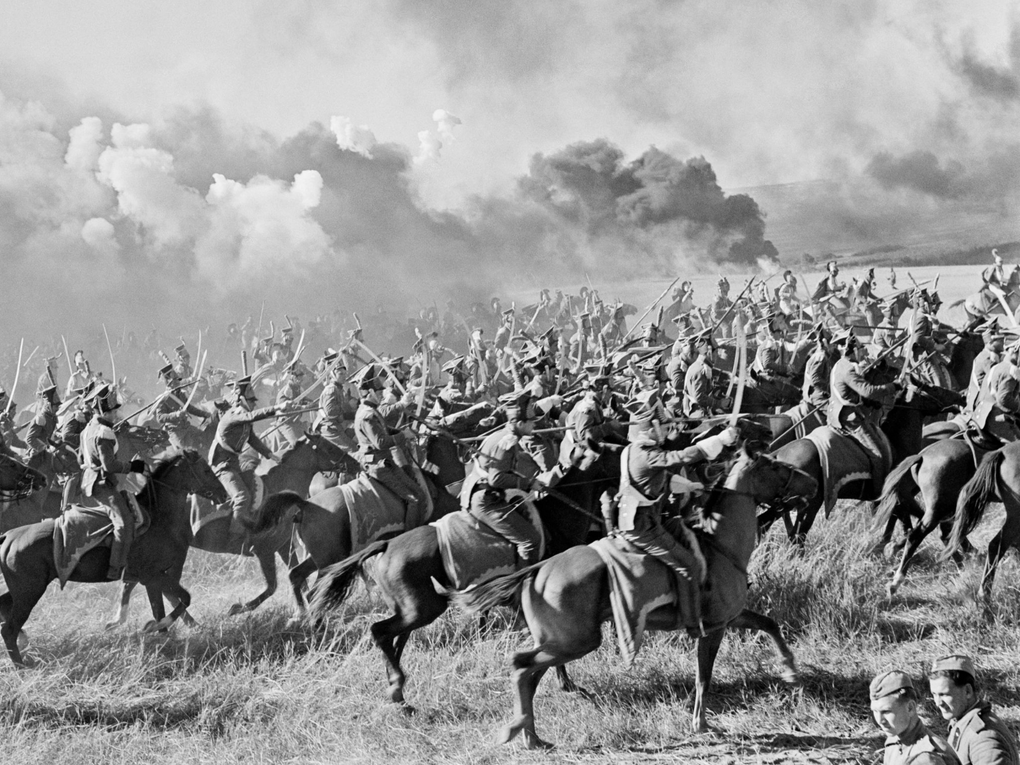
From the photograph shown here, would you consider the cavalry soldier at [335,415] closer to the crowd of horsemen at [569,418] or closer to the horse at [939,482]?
the crowd of horsemen at [569,418]

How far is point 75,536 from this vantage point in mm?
9961

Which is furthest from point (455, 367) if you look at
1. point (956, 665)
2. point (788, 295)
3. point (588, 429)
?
point (956, 665)

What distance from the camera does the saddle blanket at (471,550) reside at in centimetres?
902

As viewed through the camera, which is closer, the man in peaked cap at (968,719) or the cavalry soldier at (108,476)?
the man in peaked cap at (968,719)

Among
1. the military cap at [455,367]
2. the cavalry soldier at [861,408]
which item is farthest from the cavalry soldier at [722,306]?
the cavalry soldier at [861,408]

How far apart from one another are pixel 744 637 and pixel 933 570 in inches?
117

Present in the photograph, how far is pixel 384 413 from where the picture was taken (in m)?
12.4

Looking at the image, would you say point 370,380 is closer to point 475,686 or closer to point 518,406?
point 518,406

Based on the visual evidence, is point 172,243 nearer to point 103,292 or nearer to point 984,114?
point 103,292

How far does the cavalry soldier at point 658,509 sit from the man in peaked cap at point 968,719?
2.76m

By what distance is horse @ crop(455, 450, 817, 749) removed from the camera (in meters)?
7.70

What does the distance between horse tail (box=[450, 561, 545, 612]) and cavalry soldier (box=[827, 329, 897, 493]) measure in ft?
18.4

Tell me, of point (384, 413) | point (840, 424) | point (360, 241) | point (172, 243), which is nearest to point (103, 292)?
point (172, 243)

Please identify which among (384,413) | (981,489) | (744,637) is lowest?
(744,637)
